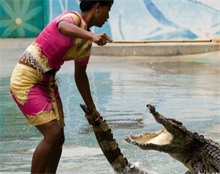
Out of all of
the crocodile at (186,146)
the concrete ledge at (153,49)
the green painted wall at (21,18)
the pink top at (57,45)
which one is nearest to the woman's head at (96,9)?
the pink top at (57,45)

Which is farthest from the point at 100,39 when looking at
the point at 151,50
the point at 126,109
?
the point at 151,50

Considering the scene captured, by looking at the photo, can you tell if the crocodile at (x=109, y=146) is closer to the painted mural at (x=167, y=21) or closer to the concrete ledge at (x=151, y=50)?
the concrete ledge at (x=151, y=50)

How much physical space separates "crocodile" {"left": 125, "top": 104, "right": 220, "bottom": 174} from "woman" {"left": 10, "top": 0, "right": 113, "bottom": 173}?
670mm

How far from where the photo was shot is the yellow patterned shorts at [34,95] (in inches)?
185

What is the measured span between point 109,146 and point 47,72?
905 millimetres

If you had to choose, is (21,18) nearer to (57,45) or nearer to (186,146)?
(186,146)

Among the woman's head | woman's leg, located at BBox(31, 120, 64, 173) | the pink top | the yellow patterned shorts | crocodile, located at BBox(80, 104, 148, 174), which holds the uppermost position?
the woman's head

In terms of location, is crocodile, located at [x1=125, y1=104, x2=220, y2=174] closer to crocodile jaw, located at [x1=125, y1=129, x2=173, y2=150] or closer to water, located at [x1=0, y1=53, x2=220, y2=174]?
crocodile jaw, located at [x1=125, y1=129, x2=173, y2=150]

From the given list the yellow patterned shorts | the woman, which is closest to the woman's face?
the woman

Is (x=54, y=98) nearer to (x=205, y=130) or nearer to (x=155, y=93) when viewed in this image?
(x=205, y=130)

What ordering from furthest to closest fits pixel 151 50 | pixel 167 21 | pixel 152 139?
pixel 167 21 < pixel 151 50 < pixel 152 139

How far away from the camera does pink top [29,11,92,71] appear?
15.4 ft

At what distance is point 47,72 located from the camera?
15.8ft

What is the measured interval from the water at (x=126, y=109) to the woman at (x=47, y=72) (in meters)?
1.31
